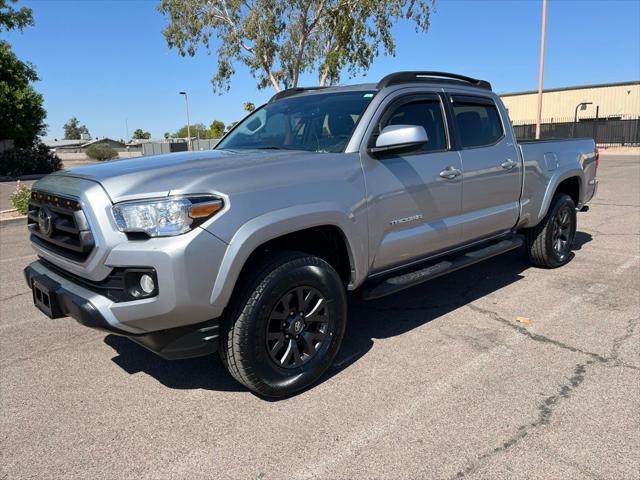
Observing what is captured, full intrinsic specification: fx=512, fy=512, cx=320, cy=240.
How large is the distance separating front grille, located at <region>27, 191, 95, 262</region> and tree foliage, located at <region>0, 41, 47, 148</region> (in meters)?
26.7

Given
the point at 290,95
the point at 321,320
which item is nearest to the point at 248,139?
the point at 290,95

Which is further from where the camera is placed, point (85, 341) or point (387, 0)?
point (387, 0)

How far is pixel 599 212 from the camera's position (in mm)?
9875

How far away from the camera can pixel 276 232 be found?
2922mm

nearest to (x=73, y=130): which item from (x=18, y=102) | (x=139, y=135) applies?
(x=139, y=135)

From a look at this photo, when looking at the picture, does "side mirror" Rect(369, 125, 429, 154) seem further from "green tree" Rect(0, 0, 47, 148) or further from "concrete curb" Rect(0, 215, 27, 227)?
"green tree" Rect(0, 0, 47, 148)

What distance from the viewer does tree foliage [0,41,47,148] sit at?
2576 centimetres

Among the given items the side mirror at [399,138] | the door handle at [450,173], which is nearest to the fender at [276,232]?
the side mirror at [399,138]

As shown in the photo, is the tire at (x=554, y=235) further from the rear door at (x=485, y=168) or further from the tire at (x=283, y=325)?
the tire at (x=283, y=325)

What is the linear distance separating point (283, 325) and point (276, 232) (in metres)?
0.60

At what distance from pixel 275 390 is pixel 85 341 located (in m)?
1.92

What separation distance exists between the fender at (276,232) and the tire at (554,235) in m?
3.10

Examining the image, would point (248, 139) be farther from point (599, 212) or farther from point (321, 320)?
point (599, 212)

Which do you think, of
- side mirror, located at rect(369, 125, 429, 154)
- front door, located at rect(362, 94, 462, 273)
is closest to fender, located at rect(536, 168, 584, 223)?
front door, located at rect(362, 94, 462, 273)
